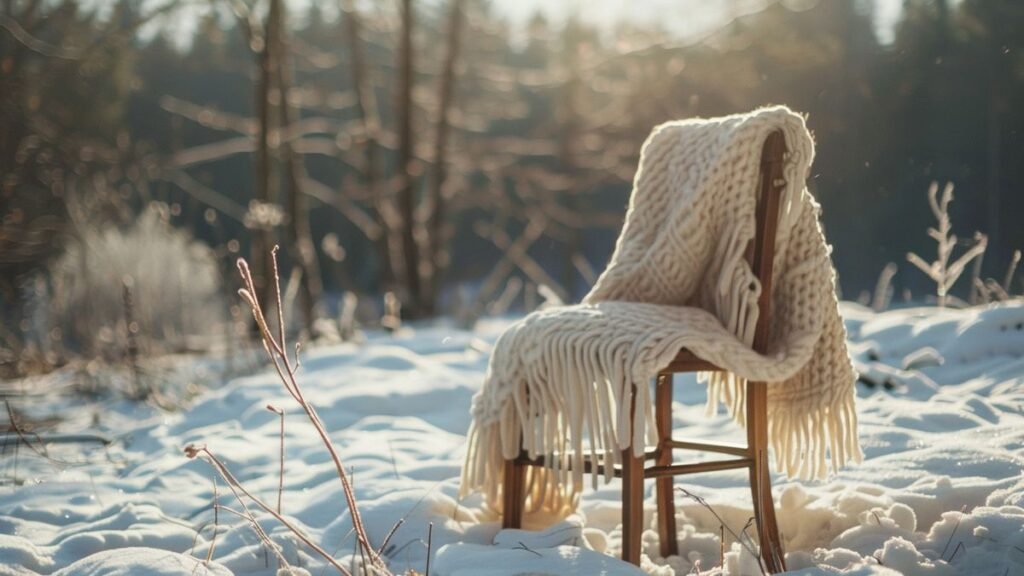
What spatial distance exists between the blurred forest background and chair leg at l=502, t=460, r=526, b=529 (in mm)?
1076

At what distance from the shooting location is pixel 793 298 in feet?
7.30

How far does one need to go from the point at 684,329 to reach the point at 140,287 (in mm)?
6246

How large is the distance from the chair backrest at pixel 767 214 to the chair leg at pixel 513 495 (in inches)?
25.2

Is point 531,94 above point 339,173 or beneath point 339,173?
above

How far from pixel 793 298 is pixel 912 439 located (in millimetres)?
883

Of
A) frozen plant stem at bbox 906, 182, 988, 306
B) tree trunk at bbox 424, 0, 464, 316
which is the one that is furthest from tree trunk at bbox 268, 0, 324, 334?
frozen plant stem at bbox 906, 182, 988, 306

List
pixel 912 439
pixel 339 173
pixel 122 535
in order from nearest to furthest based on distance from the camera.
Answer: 1. pixel 122 535
2. pixel 912 439
3. pixel 339 173

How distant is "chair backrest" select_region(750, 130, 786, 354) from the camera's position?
2127 mm

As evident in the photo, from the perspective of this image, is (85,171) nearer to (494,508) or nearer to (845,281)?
(845,281)

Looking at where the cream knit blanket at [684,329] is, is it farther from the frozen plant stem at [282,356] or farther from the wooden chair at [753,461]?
the frozen plant stem at [282,356]

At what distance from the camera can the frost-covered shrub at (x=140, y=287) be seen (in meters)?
6.71

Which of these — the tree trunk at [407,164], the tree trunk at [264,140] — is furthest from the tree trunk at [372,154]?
the tree trunk at [264,140]

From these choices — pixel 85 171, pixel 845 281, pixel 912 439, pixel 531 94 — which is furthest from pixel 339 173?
pixel 912 439

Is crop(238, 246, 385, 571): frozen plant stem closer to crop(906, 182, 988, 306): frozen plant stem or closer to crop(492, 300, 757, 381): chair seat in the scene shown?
crop(492, 300, 757, 381): chair seat
